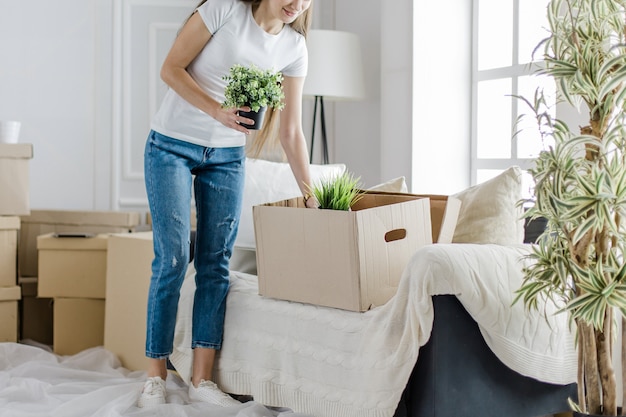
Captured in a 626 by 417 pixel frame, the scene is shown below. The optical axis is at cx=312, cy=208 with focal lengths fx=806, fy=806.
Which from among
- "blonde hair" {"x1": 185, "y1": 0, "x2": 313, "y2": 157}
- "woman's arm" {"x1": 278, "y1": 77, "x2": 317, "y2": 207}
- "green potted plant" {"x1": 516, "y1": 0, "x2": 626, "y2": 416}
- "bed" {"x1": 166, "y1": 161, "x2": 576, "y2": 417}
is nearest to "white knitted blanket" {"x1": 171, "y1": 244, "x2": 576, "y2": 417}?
"bed" {"x1": 166, "y1": 161, "x2": 576, "y2": 417}

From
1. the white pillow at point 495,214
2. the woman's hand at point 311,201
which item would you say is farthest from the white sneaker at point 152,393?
the white pillow at point 495,214

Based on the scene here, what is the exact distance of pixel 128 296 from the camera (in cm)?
300

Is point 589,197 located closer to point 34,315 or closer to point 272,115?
point 272,115

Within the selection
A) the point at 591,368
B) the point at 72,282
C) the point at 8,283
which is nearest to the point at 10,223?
the point at 8,283

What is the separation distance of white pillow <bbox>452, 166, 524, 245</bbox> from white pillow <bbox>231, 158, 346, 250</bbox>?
2.00 feet

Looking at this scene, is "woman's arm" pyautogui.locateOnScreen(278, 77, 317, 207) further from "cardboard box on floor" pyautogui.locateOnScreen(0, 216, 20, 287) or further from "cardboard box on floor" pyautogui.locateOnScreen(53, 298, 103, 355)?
"cardboard box on floor" pyautogui.locateOnScreen(0, 216, 20, 287)

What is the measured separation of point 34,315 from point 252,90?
79.1 inches

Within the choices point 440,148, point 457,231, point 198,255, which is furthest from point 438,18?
point 198,255

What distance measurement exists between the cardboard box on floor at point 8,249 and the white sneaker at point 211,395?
1.32 m

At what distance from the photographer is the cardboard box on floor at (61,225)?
3.54m

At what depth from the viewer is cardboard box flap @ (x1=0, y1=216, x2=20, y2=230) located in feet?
10.9

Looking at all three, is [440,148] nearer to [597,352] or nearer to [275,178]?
[275,178]

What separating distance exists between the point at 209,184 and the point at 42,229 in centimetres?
158

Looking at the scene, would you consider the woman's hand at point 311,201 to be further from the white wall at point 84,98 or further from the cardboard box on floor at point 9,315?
the cardboard box on floor at point 9,315
